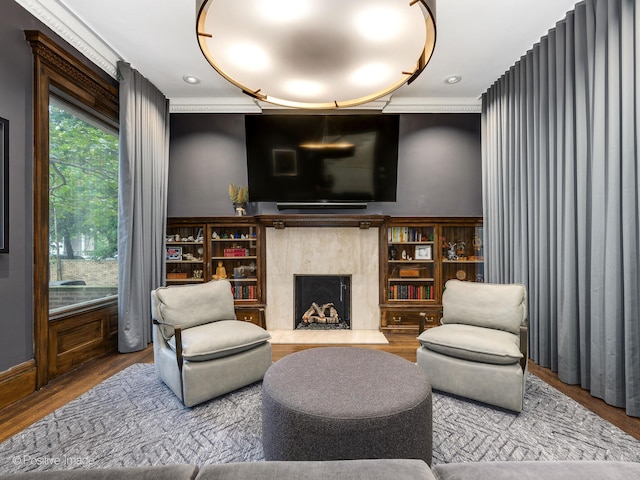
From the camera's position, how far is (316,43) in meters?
1.23

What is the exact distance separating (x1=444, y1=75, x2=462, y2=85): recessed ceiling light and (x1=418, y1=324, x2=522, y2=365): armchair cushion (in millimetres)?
2735

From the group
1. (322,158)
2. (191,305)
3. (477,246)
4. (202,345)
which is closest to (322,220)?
(322,158)

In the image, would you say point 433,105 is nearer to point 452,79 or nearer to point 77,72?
point 452,79

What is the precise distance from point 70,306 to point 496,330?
366 centimetres

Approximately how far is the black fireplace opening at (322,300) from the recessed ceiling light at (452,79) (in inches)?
104

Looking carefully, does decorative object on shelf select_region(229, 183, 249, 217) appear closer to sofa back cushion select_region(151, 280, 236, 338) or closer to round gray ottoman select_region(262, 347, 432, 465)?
sofa back cushion select_region(151, 280, 236, 338)

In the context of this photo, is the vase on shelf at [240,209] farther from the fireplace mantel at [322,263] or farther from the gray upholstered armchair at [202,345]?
the gray upholstered armchair at [202,345]

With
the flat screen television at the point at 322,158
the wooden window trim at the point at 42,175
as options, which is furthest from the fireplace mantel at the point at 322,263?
the wooden window trim at the point at 42,175

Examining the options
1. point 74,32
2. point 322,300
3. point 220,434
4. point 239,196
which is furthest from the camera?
point 322,300

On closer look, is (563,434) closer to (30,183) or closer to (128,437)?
(128,437)

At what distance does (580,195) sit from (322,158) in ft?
8.36

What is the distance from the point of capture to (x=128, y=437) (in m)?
1.79

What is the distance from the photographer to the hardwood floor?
194cm

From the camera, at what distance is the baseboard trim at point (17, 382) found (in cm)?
213
